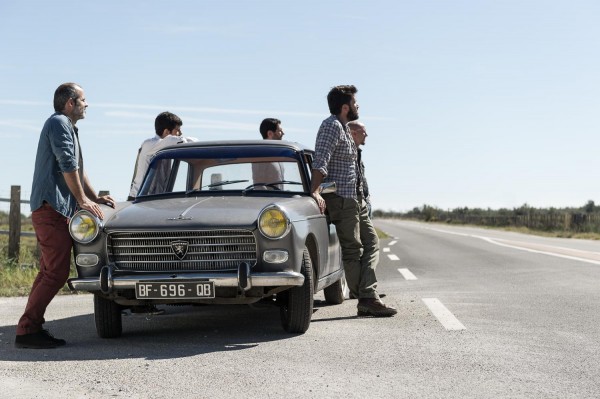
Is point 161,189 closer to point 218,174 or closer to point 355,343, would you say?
point 218,174

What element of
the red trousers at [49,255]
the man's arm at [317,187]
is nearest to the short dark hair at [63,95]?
the red trousers at [49,255]

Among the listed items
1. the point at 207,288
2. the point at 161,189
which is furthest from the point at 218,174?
the point at 207,288

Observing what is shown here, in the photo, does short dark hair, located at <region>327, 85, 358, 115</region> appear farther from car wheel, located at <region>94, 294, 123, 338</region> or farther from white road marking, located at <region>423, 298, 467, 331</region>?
car wheel, located at <region>94, 294, 123, 338</region>

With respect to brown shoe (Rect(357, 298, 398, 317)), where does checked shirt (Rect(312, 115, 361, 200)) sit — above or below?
above

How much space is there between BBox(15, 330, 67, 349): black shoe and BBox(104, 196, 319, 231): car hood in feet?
3.07

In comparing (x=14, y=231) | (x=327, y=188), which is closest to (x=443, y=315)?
(x=327, y=188)

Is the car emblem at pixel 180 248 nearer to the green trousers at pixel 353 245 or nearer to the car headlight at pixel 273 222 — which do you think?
the car headlight at pixel 273 222

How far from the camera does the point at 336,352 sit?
5336mm

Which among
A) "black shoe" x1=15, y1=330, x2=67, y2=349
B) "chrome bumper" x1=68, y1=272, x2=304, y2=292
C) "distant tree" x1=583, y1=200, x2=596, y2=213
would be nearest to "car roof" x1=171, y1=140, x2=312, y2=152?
"chrome bumper" x1=68, y1=272, x2=304, y2=292

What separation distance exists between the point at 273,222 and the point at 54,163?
1.80m

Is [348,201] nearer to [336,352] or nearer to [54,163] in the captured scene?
[336,352]

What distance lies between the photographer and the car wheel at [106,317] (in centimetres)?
616

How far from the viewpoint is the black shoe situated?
18.9ft

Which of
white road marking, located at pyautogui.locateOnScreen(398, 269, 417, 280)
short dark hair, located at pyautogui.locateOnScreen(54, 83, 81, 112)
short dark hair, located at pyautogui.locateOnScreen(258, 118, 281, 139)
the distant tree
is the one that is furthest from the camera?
the distant tree
